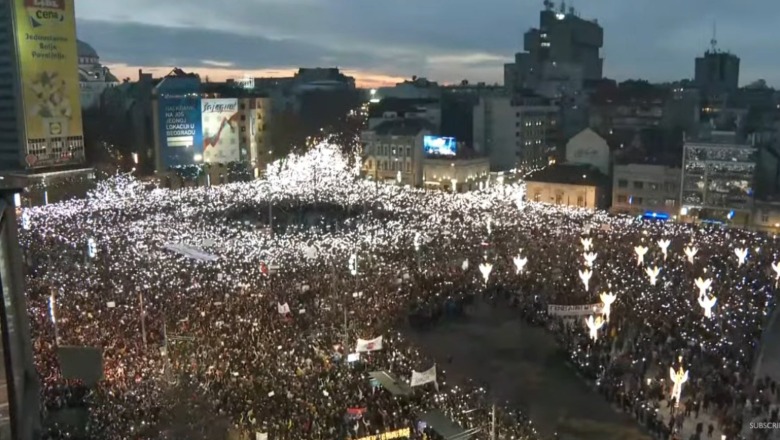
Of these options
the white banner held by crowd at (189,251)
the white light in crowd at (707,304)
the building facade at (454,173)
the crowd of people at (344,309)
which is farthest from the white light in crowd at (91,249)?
the building facade at (454,173)

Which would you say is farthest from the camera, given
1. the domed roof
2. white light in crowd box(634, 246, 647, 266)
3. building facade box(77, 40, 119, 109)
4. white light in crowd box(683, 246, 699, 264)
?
the domed roof

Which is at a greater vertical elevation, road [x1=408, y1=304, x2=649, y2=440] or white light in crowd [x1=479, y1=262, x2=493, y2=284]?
white light in crowd [x1=479, y1=262, x2=493, y2=284]

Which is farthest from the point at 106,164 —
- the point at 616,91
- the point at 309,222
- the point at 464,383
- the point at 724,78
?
the point at 724,78

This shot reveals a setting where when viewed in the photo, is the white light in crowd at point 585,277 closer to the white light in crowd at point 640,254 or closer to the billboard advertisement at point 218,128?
the white light in crowd at point 640,254

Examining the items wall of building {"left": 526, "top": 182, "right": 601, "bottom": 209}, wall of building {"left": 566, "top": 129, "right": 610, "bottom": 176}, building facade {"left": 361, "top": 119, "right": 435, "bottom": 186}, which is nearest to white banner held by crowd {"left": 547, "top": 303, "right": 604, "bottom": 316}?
wall of building {"left": 526, "top": 182, "right": 601, "bottom": 209}

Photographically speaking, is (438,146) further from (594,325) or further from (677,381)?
(677,381)

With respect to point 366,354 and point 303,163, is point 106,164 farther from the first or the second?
point 366,354

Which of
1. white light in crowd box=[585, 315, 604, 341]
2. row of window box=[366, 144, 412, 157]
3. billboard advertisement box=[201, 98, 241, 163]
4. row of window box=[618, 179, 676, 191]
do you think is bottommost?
white light in crowd box=[585, 315, 604, 341]

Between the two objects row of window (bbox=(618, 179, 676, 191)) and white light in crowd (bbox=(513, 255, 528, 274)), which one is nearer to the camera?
white light in crowd (bbox=(513, 255, 528, 274))

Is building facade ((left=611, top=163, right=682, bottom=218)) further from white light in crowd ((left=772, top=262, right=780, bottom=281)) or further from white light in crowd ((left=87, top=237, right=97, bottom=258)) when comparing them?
white light in crowd ((left=87, top=237, right=97, bottom=258))
